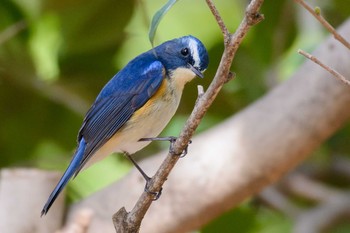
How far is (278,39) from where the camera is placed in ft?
13.4

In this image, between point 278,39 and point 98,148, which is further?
point 278,39

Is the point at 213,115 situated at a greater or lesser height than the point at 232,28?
lesser

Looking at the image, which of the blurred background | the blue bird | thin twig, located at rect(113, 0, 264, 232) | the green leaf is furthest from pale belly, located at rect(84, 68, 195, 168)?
the blurred background

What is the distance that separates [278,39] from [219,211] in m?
1.13

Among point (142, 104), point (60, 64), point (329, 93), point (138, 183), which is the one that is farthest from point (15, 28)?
point (329, 93)

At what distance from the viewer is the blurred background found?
3832mm

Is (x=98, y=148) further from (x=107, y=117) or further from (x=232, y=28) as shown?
(x=232, y=28)

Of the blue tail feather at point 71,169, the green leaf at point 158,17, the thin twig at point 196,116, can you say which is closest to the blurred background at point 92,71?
the blue tail feather at point 71,169

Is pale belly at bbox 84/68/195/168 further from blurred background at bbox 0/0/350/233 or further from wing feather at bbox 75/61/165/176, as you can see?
blurred background at bbox 0/0/350/233

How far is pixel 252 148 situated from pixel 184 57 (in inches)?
18.6

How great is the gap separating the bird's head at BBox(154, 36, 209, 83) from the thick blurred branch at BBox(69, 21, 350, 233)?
1.36 feet

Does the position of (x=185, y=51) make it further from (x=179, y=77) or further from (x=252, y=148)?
(x=252, y=148)

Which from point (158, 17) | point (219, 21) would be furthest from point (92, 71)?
point (219, 21)

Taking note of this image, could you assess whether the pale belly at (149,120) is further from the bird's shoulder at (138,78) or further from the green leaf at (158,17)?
the green leaf at (158,17)
